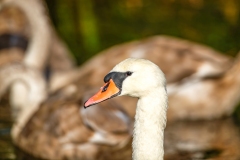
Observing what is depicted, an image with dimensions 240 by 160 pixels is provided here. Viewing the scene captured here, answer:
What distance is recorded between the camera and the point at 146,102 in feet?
20.5

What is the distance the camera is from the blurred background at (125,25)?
494 inches

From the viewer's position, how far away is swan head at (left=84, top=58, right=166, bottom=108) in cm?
626

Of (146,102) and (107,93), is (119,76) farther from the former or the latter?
(146,102)

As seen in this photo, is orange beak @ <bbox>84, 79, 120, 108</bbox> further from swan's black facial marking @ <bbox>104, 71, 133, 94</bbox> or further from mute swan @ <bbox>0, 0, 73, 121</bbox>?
mute swan @ <bbox>0, 0, 73, 121</bbox>

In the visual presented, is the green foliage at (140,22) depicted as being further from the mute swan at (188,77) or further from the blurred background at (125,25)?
the mute swan at (188,77)

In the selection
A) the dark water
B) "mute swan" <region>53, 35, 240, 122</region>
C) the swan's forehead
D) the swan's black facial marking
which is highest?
"mute swan" <region>53, 35, 240, 122</region>

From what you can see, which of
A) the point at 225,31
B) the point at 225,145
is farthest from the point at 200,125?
the point at 225,31

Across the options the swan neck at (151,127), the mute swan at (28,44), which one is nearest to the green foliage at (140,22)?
the mute swan at (28,44)

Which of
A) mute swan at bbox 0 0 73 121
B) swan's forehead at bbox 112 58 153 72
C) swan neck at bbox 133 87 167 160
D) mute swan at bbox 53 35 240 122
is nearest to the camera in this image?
swan neck at bbox 133 87 167 160

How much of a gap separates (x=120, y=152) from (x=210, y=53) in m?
2.32

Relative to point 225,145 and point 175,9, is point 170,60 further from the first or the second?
point 175,9

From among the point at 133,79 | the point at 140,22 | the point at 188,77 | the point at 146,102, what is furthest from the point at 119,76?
the point at 140,22

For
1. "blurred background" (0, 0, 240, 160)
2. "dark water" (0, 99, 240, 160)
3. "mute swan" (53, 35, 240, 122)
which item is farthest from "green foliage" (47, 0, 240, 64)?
"dark water" (0, 99, 240, 160)

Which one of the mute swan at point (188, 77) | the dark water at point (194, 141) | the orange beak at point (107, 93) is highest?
the mute swan at point (188, 77)
